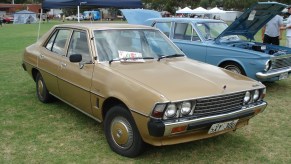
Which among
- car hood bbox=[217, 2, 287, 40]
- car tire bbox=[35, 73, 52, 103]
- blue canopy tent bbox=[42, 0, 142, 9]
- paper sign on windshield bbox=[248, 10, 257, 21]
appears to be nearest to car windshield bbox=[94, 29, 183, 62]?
car tire bbox=[35, 73, 52, 103]

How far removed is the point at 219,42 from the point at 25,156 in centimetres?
527

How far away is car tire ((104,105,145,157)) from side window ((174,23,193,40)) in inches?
185

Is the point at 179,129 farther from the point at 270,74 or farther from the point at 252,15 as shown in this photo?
the point at 252,15

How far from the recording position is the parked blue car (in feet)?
22.9

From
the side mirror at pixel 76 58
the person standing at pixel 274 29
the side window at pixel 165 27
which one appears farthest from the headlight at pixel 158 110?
the person standing at pixel 274 29

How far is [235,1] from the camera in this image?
214ft

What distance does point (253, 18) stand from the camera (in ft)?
24.9

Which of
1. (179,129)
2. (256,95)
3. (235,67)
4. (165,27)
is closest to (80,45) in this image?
(179,129)

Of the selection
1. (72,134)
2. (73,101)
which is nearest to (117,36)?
(73,101)

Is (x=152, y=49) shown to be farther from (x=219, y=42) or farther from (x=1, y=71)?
(x=1, y=71)

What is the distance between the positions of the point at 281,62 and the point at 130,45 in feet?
13.4

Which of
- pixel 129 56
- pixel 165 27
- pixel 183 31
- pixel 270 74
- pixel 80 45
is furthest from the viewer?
pixel 165 27

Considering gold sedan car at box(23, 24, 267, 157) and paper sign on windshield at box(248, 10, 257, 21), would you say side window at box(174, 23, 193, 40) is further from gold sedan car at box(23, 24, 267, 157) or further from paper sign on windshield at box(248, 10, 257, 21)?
gold sedan car at box(23, 24, 267, 157)

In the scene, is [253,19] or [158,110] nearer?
[158,110]
